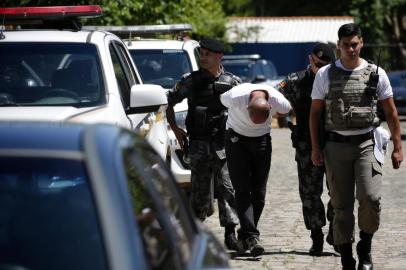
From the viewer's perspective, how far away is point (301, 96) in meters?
9.57

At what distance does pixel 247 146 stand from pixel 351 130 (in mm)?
1357

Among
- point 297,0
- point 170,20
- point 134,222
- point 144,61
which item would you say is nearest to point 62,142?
point 134,222

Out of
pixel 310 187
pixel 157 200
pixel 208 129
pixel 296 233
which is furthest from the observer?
pixel 296 233

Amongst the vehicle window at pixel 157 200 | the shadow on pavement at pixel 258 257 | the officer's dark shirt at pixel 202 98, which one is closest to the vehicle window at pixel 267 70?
the officer's dark shirt at pixel 202 98

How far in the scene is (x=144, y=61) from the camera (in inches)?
535

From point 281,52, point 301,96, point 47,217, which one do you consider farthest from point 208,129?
point 281,52

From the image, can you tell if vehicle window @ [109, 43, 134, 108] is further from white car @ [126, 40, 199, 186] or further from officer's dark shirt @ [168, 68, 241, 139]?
white car @ [126, 40, 199, 186]

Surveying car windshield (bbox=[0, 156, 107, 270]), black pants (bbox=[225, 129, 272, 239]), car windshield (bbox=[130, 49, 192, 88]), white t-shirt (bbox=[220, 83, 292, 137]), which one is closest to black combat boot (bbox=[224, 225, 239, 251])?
black pants (bbox=[225, 129, 272, 239])

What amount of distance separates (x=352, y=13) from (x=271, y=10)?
13435 mm

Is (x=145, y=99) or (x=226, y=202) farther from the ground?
(x=145, y=99)

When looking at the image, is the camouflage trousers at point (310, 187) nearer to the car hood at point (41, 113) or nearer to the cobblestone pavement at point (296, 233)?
the cobblestone pavement at point (296, 233)

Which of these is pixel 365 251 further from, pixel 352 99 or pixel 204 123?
pixel 204 123

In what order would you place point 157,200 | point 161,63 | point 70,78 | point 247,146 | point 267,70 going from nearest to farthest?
point 157,200
point 70,78
point 247,146
point 161,63
point 267,70

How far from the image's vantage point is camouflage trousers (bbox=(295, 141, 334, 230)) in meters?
9.57
